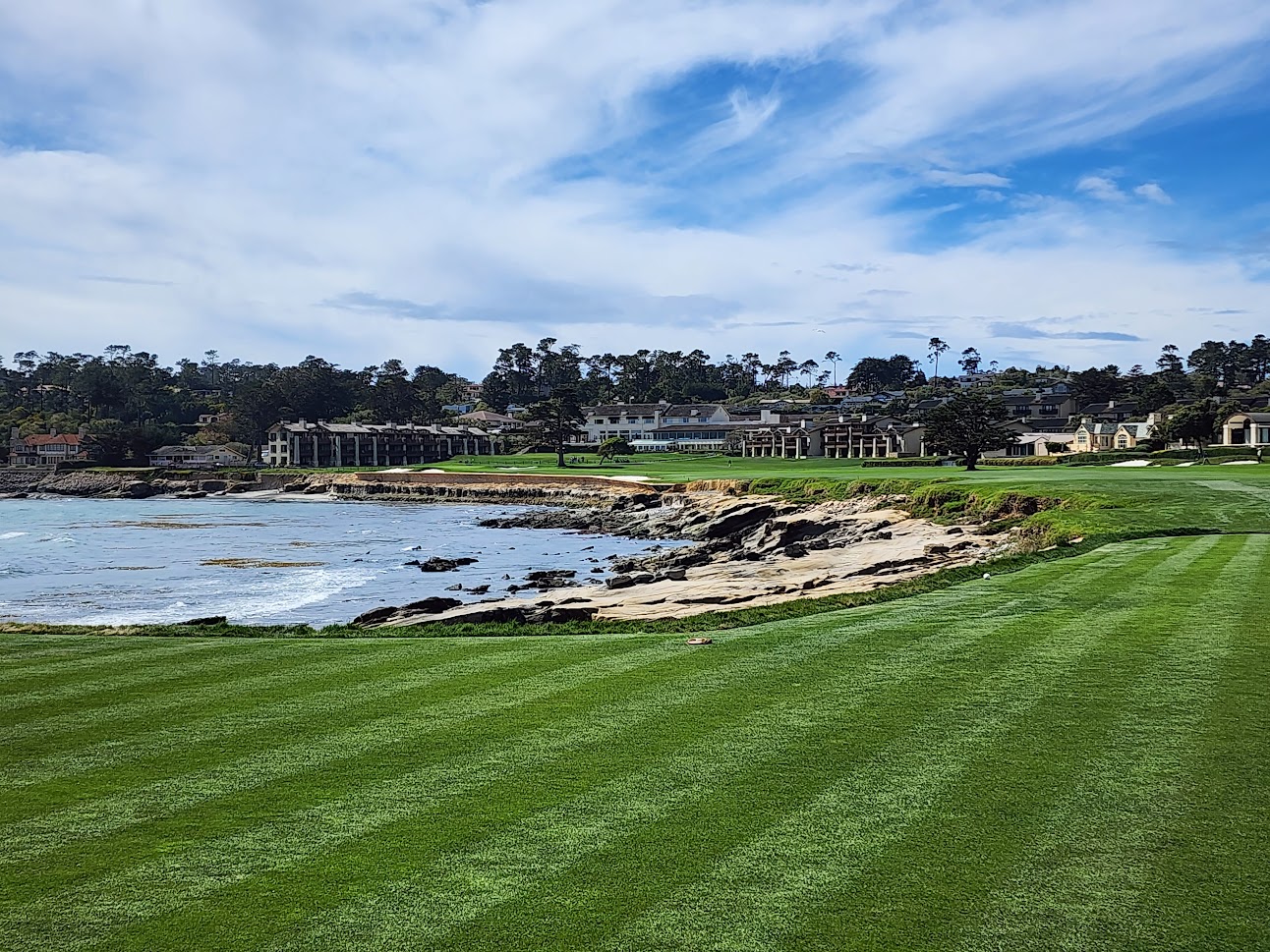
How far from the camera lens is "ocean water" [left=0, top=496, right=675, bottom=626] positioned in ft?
98.9

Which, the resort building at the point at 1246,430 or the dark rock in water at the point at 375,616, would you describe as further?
the resort building at the point at 1246,430

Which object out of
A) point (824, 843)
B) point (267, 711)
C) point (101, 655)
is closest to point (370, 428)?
point (101, 655)

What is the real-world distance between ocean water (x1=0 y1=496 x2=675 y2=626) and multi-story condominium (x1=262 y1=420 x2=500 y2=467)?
62.9 meters

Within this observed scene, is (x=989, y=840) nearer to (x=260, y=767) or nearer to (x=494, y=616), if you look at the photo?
(x=260, y=767)

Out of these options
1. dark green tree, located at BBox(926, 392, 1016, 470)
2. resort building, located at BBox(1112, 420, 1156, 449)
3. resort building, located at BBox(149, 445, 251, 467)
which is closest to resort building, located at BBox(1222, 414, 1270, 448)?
resort building, located at BBox(1112, 420, 1156, 449)

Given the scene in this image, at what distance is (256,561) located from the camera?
44156mm

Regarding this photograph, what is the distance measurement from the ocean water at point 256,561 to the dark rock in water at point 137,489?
116ft

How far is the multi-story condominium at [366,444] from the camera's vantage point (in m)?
146

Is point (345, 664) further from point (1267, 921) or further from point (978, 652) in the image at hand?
point (1267, 921)

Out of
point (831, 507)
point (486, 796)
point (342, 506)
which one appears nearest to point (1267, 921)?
point (486, 796)

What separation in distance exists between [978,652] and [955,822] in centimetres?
573

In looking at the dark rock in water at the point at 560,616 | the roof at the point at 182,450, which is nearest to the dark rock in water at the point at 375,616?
the dark rock in water at the point at 560,616

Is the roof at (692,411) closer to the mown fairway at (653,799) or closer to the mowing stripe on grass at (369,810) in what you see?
the mown fairway at (653,799)

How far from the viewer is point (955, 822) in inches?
286
